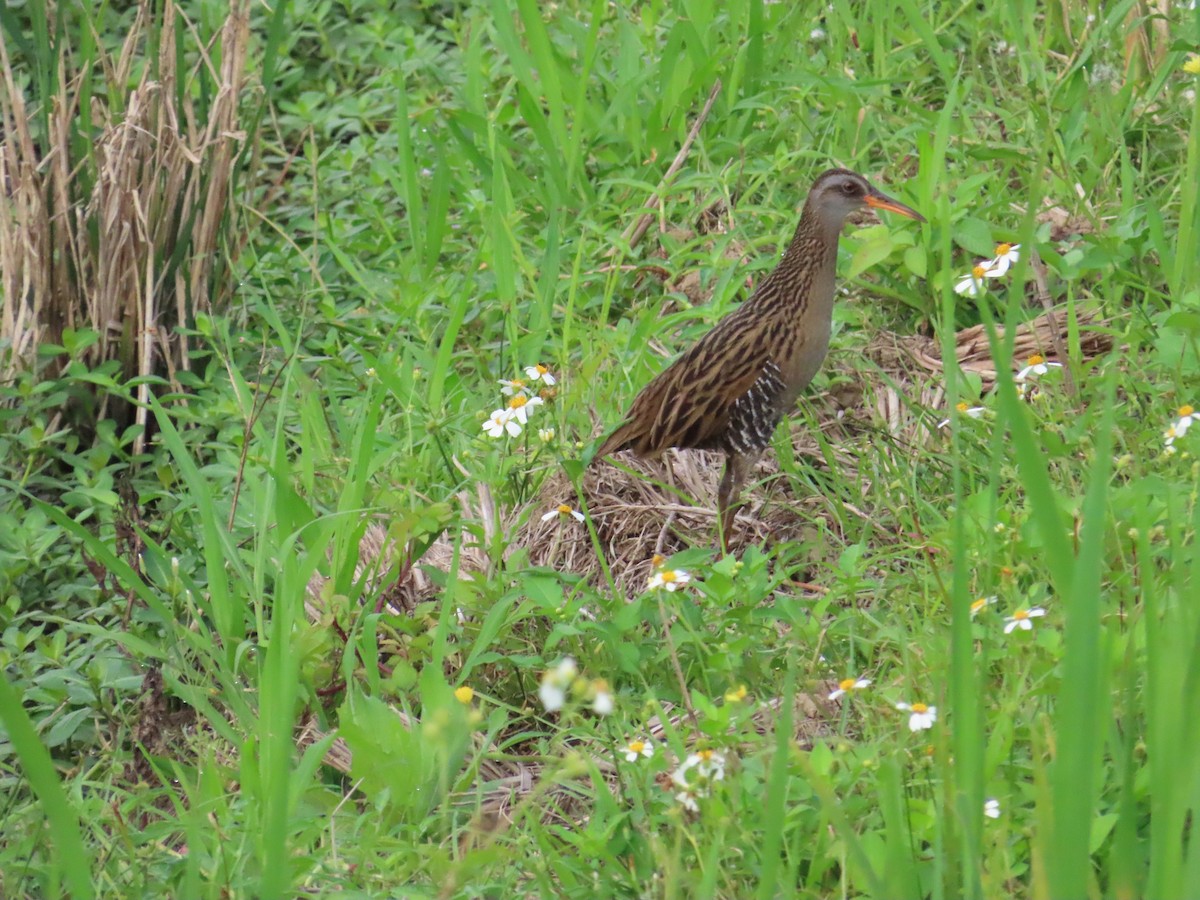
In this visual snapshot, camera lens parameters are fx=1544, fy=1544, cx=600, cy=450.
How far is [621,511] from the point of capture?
4141 millimetres

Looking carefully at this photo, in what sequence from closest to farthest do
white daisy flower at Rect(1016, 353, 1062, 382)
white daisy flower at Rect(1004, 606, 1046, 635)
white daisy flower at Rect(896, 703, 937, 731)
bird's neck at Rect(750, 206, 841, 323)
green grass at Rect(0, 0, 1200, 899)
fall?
green grass at Rect(0, 0, 1200, 899), white daisy flower at Rect(896, 703, 937, 731), white daisy flower at Rect(1004, 606, 1046, 635), white daisy flower at Rect(1016, 353, 1062, 382), bird's neck at Rect(750, 206, 841, 323)

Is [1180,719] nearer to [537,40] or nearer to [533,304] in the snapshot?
[533,304]

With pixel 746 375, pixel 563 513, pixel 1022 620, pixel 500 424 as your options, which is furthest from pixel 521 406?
pixel 1022 620

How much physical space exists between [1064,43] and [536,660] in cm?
319

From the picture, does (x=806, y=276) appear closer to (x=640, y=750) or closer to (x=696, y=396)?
(x=696, y=396)

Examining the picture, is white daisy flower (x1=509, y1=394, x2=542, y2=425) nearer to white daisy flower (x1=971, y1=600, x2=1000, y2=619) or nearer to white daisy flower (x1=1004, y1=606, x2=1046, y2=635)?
white daisy flower (x1=971, y1=600, x2=1000, y2=619)

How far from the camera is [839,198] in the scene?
13.6 feet

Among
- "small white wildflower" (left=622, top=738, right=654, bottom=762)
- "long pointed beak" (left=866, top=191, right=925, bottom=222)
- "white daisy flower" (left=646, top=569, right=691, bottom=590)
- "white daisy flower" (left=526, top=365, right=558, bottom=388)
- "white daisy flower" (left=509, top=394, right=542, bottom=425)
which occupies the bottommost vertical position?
"small white wildflower" (left=622, top=738, right=654, bottom=762)

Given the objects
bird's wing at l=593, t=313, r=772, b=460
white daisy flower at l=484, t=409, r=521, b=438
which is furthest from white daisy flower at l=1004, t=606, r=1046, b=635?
white daisy flower at l=484, t=409, r=521, b=438

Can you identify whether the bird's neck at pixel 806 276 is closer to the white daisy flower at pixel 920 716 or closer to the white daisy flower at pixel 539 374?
the white daisy flower at pixel 539 374

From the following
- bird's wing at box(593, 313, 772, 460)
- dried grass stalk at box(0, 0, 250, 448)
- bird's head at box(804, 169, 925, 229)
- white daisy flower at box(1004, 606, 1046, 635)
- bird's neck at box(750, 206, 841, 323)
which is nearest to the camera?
white daisy flower at box(1004, 606, 1046, 635)

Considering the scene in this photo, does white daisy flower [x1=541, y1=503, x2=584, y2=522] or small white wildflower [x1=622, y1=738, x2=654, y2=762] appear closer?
small white wildflower [x1=622, y1=738, x2=654, y2=762]

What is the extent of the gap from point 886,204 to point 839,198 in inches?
5.4

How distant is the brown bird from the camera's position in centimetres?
387
